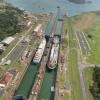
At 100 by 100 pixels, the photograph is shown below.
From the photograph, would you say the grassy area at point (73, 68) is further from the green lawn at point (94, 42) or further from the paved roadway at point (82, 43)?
the green lawn at point (94, 42)

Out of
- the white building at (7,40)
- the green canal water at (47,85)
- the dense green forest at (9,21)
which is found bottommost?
the green canal water at (47,85)

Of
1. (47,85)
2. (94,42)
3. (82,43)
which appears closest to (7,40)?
(82,43)

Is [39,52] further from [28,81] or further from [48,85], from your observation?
[48,85]

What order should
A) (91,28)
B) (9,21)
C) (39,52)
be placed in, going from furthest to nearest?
1. (91,28)
2. (9,21)
3. (39,52)

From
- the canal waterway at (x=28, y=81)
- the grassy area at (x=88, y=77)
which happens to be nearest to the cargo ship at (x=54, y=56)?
the canal waterway at (x=28, y=81)

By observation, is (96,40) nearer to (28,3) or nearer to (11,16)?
(11,16)

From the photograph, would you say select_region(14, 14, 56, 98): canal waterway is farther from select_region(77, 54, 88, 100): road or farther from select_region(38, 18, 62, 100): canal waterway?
select_region(77, 54, 88, 100): road

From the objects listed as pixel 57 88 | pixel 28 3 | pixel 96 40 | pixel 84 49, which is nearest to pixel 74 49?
pixel 84 49
